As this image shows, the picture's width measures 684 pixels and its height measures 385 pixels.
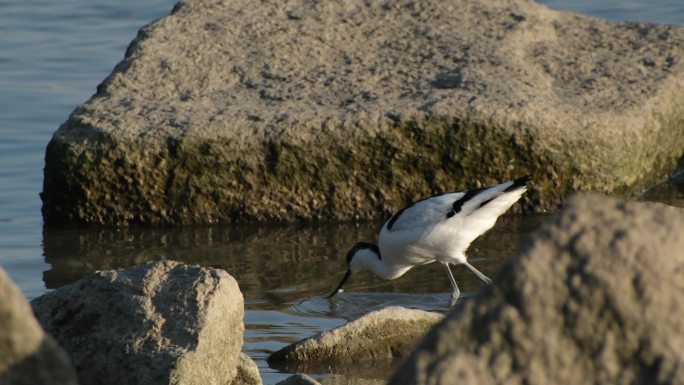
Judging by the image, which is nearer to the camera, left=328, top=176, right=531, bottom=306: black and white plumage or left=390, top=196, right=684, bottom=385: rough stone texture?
left=390, top=196, right=684, bottom=385: rough stone texture

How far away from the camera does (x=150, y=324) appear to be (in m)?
4.08

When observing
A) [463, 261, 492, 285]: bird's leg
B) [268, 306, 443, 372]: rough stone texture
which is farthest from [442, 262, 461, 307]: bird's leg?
[268, 306, 443, 372]: rough stone texture

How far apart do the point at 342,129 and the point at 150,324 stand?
354 centimetres

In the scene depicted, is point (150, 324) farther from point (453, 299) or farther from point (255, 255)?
point (255, 255)

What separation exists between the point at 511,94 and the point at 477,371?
5575mm

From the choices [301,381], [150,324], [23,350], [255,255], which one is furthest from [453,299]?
[23,350]

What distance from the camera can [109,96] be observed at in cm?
802

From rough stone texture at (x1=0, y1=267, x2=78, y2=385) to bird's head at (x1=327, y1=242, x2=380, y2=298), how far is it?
446 centimetres

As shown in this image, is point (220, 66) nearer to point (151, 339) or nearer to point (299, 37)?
point (299, 37)

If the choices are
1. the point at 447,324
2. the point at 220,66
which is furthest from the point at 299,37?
the point at 447,324

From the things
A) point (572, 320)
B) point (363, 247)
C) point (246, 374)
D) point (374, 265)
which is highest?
point (572, 320)

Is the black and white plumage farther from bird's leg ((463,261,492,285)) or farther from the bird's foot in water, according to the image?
the bird's foot in water

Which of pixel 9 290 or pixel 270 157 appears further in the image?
pixel 270 157

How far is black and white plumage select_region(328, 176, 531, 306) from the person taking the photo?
6.67 metres
